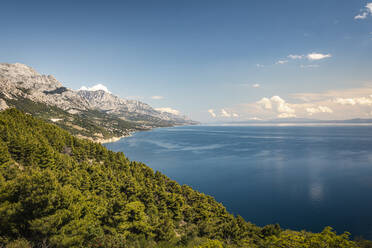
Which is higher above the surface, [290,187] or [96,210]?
[96,210]

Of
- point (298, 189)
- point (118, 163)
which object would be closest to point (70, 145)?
point (118, 163)

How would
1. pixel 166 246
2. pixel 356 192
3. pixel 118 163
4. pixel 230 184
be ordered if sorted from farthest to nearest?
pixel 230 184, pixel 356 192, pixel 118 163, pixel 166 246

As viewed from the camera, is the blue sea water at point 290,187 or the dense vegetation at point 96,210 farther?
the blue sea water at point 290,187

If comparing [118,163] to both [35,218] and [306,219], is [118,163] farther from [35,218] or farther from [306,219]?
[306,219]

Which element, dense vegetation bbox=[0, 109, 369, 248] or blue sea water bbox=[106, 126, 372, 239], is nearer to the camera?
dense vegetation bbox=[0, 109, 369, 248]

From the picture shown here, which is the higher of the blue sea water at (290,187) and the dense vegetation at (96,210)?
the dense vegetation at (96,210)

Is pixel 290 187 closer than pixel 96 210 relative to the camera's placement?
No

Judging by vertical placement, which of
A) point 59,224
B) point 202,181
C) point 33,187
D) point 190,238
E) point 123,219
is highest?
point 33,187

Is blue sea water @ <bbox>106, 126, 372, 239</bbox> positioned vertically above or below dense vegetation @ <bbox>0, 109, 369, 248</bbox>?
below
